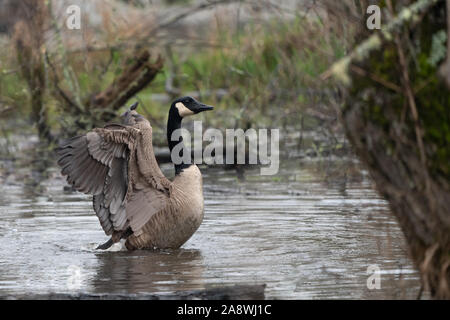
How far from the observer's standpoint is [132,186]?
7.84m

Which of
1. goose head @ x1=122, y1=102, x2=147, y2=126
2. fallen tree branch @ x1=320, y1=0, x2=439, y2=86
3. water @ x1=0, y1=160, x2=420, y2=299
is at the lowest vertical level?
water @ x1=0, y1=160, x2=420, y2=299

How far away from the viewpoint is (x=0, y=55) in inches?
524

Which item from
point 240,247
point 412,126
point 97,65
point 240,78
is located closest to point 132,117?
point 240,247

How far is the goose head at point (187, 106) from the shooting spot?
859 centimetres

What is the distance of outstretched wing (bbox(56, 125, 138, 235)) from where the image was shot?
24.7 ft

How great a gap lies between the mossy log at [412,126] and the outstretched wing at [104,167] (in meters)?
3.33

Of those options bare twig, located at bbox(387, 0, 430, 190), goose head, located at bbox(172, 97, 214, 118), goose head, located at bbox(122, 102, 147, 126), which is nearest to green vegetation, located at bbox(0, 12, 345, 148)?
goose head, located at bbox(172, 97, 214, 118)

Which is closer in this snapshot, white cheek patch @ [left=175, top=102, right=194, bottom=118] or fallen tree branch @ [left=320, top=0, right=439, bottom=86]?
fallen tree branch @ [left=320, top=0, right=439, bottom=86]

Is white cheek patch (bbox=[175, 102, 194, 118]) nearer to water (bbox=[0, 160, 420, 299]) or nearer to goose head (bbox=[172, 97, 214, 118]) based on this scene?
goose head (bbox=[172, 97, 214, 118])

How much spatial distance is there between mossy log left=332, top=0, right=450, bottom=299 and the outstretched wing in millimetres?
3326

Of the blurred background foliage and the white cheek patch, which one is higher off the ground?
the blurred background foliage

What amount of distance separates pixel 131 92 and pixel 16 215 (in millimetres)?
4469
